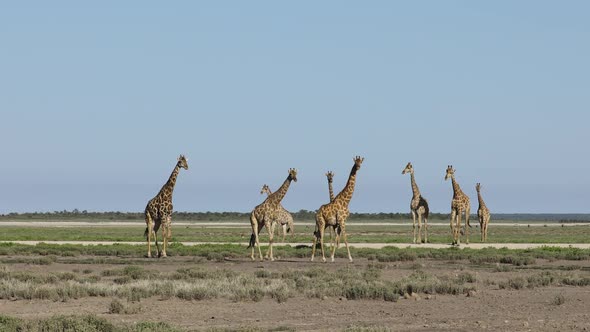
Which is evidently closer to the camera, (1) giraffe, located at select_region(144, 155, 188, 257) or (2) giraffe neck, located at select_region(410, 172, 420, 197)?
(1) giraffe, located at select_region(144, 155, 188, 257)

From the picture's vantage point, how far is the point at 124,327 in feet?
59.5

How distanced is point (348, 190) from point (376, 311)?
12.4 metres

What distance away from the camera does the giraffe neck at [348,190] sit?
33469mm

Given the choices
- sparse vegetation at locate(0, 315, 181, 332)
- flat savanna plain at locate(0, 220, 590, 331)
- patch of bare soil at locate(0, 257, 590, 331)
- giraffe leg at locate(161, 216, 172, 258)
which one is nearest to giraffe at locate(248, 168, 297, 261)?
flat savanna plain at locate(0, 220, 590, 331)

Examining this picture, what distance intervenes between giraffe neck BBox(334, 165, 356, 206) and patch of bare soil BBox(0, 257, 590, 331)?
7609 millimetres

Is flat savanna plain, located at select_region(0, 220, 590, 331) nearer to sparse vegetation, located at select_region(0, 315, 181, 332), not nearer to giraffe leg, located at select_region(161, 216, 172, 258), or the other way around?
sparse vegetation, located at select_region(0, 315, 181, 332)

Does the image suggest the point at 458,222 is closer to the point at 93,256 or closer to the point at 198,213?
the point at 93,256

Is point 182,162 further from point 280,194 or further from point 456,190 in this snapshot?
point 456,190

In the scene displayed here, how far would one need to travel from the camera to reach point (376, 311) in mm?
21297

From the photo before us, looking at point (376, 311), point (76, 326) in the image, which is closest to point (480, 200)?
point (376, 311)

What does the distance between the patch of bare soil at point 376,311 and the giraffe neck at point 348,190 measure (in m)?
7.61

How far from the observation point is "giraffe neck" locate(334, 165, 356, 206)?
110 feet

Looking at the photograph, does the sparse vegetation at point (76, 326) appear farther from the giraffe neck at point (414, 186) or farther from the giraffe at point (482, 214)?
the giraffe at point (482, 214)

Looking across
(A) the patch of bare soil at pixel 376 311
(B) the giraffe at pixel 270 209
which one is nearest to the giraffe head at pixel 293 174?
(B) the giraffe at pixel 270 209
